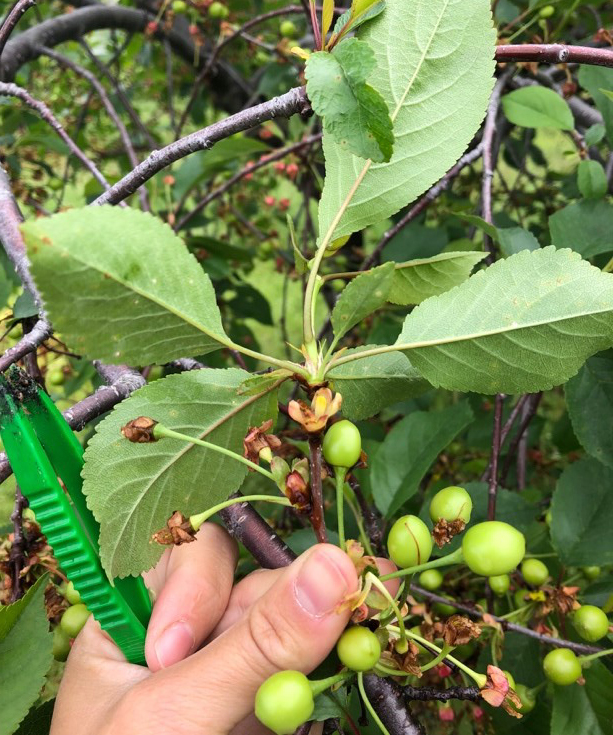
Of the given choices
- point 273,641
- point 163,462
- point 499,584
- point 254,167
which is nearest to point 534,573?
point 499,584

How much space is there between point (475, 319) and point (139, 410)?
348mm

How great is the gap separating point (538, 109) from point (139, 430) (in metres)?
1.18

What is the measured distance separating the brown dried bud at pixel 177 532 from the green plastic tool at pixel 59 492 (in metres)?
0.11

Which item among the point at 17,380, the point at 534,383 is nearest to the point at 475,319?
the point at 534,383

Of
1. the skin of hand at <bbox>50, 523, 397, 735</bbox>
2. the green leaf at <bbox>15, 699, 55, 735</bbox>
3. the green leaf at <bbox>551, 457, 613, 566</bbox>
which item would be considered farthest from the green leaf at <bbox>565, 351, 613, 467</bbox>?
the green leaf at <bbox>15, 699, 55, 735</bbox>

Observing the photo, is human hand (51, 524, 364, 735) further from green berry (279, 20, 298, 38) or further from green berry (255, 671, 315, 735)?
green berry (279, 20, 298, 38)

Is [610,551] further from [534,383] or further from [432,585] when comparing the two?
[534,383]

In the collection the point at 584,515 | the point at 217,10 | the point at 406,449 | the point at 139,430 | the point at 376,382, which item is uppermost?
Result: the point at 217,10

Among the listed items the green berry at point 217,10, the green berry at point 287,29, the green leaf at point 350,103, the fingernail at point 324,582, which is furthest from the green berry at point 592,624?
the green berry at point 217,10

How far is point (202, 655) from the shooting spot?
2.23 ft

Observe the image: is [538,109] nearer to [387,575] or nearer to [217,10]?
[387,575]

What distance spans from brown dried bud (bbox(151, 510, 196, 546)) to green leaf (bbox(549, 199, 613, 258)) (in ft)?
2.91

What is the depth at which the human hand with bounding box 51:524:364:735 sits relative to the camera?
61 centimetres

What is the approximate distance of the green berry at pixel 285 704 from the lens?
53 cm
